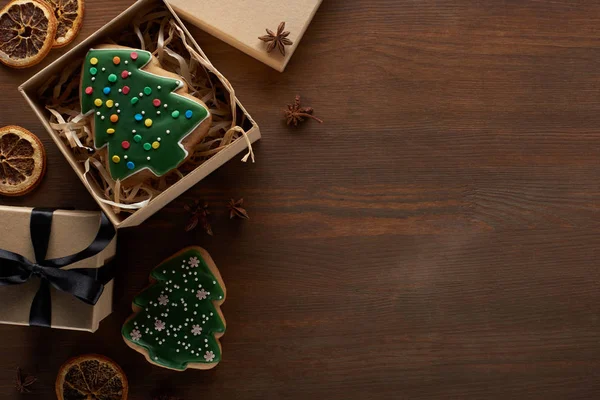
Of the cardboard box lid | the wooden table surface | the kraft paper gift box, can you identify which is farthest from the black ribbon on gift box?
the cardboard box lid

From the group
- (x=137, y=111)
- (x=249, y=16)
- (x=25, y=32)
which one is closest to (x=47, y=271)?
(x=137, y=111)

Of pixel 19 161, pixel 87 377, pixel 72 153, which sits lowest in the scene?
pixel 87 377

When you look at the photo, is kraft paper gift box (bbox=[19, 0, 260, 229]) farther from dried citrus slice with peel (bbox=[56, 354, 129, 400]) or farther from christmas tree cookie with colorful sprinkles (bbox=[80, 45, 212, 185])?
dried citrus slice with peel (bbox=[56, 354, 129, 400])

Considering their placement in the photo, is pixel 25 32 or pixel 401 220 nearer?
pixel 25 32

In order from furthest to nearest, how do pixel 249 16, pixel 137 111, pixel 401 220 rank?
pixel 401 220, pixel 249 16, pixel 137 111

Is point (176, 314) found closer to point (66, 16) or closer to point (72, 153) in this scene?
point (72, 153)

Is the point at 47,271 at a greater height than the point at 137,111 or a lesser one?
lesser

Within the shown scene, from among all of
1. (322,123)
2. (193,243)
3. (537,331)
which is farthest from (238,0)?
(537,331)
